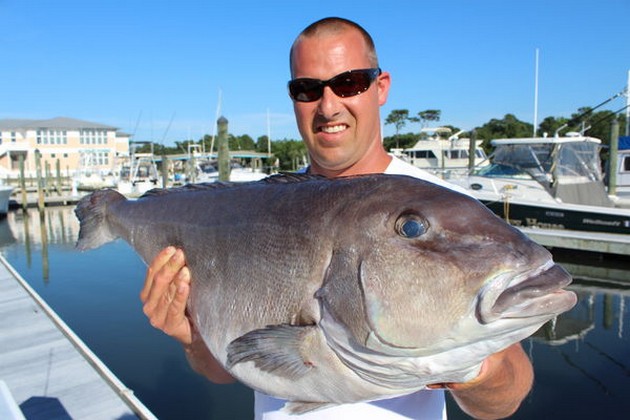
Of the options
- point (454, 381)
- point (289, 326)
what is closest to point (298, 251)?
point (289, 326)

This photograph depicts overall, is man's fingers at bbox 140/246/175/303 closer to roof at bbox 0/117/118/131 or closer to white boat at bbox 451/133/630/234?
white boat at bbox 451/133/630/234

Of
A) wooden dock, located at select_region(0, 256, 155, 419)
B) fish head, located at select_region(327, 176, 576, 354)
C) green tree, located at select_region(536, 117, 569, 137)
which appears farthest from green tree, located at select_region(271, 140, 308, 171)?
fish head, located at select_region(327, 176, 576, 354)

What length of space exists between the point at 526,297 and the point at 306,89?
1469mm

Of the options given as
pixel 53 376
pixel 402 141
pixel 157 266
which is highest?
pixel 402 141

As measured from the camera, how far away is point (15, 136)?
205 feet

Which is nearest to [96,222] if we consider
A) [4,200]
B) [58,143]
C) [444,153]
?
[444,153]

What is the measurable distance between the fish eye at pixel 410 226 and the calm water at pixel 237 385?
6.24 m

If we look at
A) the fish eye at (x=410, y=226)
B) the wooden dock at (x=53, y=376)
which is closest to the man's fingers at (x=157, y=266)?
the fish eye at (x=410, y=226)

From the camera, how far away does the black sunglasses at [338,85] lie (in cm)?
228

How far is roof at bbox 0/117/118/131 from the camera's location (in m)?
64.1

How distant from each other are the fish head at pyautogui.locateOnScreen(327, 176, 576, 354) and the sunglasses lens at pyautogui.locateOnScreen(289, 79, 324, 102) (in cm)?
95

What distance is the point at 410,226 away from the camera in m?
1.45

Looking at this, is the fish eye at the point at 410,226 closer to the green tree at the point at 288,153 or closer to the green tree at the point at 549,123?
the green tree at the point at 288,153

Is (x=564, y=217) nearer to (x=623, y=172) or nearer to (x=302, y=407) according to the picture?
(x=623, y=172)
